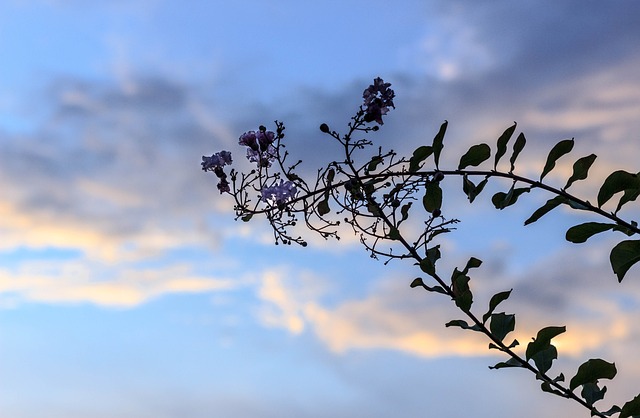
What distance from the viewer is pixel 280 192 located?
14.1 feet

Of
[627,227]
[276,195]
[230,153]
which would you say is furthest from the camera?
[230,153]

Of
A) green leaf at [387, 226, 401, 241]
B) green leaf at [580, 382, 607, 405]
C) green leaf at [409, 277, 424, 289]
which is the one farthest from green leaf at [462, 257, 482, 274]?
green leaf at [580, 382, 607, 405]

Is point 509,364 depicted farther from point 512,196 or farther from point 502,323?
point 512,196

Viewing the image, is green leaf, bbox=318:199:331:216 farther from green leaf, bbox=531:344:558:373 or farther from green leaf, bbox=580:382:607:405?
green leaf, bbox=580:382:607:405

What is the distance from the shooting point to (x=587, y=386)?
3.90 meters

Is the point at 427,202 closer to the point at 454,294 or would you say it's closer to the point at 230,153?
the point at 454,294

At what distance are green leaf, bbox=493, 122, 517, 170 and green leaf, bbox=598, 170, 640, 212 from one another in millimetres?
526

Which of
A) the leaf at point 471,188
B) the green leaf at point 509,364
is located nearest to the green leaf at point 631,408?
the green leaf at point 509,364

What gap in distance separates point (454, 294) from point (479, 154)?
2.40ft

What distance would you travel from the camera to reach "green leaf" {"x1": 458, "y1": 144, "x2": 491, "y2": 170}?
3.86 metres

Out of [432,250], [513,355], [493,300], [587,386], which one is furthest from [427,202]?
[587,386]

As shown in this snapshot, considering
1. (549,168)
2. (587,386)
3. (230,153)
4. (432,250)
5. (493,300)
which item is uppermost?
(230,153)

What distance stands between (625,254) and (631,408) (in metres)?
0.71

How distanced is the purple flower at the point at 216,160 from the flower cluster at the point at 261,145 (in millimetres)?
192
